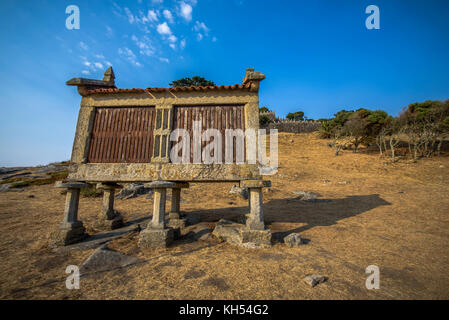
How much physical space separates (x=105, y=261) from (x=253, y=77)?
7.45 metres

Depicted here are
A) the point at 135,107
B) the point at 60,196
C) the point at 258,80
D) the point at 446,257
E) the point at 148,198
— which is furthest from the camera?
the point at 60,196

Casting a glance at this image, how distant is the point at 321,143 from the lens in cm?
3381

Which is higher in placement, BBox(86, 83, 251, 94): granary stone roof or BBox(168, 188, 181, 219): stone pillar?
BBox(86, 83, 251, 94): granary stone roof

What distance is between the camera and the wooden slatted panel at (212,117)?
6961mm

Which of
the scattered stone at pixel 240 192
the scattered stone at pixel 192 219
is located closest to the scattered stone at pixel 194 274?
the scattered stone at pixel 192 219

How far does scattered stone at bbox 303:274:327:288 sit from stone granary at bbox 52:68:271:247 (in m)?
2.24

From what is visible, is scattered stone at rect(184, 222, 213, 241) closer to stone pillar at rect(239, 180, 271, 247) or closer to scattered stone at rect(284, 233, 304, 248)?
Answer: stone pillar at rect(239, 180, 271, 247)

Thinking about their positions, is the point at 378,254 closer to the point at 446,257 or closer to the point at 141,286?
the point at 446,257

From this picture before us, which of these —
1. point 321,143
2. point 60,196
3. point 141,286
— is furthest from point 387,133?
point 60,196

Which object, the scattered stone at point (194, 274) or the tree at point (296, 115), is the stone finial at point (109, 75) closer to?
the scattered stone at point (194, 274)

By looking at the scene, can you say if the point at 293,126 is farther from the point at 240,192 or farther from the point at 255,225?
the point at 255,225

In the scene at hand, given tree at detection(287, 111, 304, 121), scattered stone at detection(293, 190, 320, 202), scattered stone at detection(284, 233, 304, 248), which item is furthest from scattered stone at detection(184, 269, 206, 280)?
tree at detection(287, 111, 304, 121)

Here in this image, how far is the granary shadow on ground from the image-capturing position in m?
9.27
